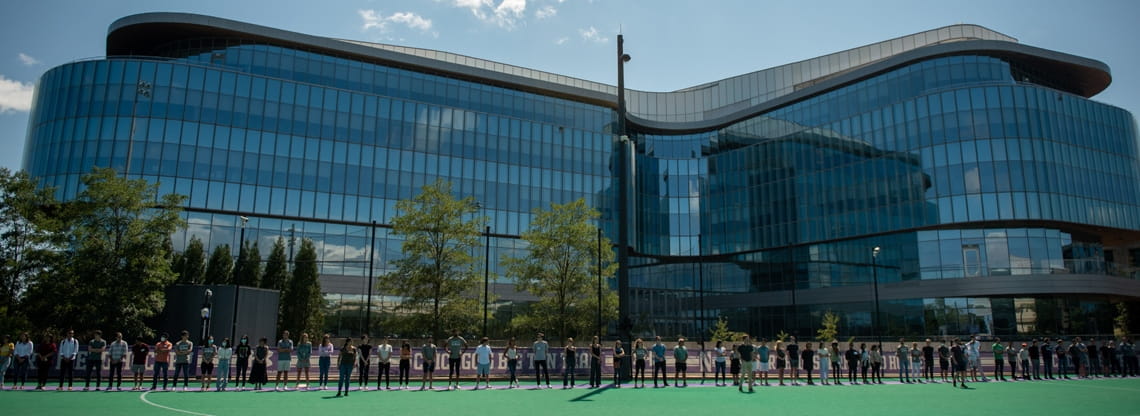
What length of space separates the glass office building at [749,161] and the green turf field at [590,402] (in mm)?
30120

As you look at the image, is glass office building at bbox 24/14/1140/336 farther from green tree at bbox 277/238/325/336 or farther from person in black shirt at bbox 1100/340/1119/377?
person in black shirt at bbox 1100/340/1119/377

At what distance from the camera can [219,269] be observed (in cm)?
4931

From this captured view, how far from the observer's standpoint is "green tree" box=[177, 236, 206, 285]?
159 ft

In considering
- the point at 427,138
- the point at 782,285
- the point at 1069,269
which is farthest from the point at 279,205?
the point at 1069,269

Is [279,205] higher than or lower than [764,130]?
lower

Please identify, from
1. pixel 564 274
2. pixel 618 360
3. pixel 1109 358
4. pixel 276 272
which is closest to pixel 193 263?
pixel 276 272

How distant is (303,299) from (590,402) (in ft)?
119

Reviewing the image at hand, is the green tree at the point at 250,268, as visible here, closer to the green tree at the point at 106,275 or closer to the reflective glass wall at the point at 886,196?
the green tree at the point at 106,275

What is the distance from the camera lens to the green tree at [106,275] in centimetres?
3138

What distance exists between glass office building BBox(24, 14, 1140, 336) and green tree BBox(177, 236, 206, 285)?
2.22 metres

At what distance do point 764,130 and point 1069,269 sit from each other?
93.2 ft

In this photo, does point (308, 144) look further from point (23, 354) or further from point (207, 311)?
point (23, 354)

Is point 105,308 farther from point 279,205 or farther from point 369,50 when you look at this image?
point 369,50

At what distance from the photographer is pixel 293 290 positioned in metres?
48.9
